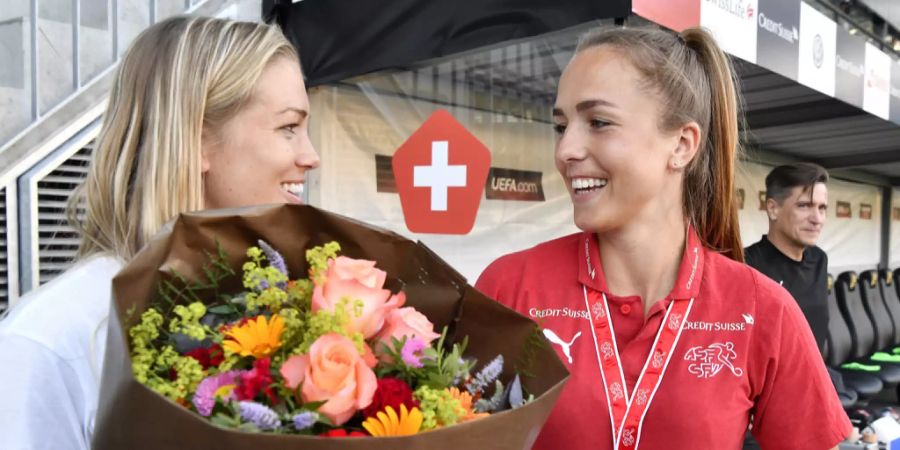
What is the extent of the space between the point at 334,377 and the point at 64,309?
391 mm

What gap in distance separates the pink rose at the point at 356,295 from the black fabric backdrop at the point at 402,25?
141cm

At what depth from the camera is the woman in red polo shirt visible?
97 cm

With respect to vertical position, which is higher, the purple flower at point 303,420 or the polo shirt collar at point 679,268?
the polo shirt collar at point 679,268

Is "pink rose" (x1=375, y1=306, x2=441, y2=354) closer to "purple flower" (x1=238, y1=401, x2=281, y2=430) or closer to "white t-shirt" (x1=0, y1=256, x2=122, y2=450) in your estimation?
"purple flower" (x1=238, y1=401, x2=281, y2=430)

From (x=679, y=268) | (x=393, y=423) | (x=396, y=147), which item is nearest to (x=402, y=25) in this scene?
(x=396, y=147)

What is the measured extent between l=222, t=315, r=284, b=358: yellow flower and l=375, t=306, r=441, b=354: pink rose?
3.5 inches

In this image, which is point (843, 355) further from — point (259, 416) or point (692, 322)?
point (259, 416)

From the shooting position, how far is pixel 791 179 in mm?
3246

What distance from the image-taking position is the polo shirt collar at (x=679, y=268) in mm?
1050

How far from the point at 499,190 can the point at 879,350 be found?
15.0 ft

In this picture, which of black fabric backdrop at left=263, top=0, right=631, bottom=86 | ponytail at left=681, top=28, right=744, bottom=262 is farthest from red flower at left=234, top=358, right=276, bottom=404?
black fabric backdrop at left=263, top=0, right=631, bottom=86

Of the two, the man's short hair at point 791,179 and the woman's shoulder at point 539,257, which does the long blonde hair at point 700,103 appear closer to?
the woman's shoulder at point 539,257

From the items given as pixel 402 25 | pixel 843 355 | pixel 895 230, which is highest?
pixel 402 25

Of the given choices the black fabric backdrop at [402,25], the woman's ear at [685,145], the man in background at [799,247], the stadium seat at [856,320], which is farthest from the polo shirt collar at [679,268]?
the stadium seat at [856,320]
